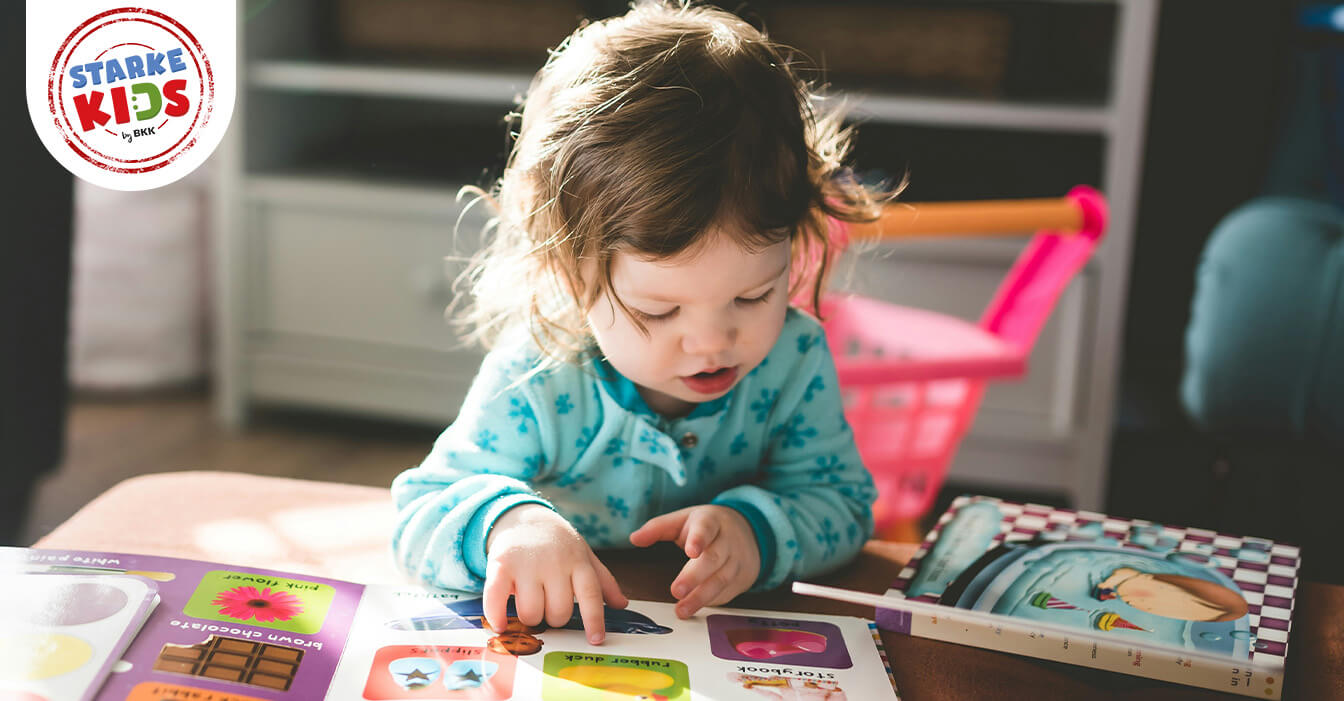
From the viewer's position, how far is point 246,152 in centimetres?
186

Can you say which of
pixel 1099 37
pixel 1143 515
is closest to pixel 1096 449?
pixel 1143 515

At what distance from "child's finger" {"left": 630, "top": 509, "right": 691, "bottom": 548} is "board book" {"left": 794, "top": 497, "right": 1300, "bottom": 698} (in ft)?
0.34

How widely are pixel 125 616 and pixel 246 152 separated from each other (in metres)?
1.53

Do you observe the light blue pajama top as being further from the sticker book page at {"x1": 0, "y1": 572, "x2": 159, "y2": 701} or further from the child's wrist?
the sticker book page at {"x1": 0, "y1": 572, "x2": 159, "y2": 701}

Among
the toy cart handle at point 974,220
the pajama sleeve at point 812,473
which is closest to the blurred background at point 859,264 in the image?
the toy cart handle at point 974,220

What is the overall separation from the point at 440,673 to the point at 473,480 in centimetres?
13

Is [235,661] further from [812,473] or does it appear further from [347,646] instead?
[812,473]

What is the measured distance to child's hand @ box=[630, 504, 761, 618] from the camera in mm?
533

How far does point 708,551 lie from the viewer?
543 millimetres

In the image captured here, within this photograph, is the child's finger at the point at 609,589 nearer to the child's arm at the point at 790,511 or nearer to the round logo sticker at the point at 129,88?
the child's arm at the point at 790,511

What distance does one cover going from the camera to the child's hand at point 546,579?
50 centimetres

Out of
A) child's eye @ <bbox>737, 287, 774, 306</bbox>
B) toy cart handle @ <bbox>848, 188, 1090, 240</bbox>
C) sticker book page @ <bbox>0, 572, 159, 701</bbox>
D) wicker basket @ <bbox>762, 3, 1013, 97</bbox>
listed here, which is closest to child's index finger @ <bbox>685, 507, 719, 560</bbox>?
child's eye @ <bbox>737, 287, 774, 306</bbox>

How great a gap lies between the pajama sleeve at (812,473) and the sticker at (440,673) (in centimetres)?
17

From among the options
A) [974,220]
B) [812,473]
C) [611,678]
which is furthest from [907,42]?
[611,678]
